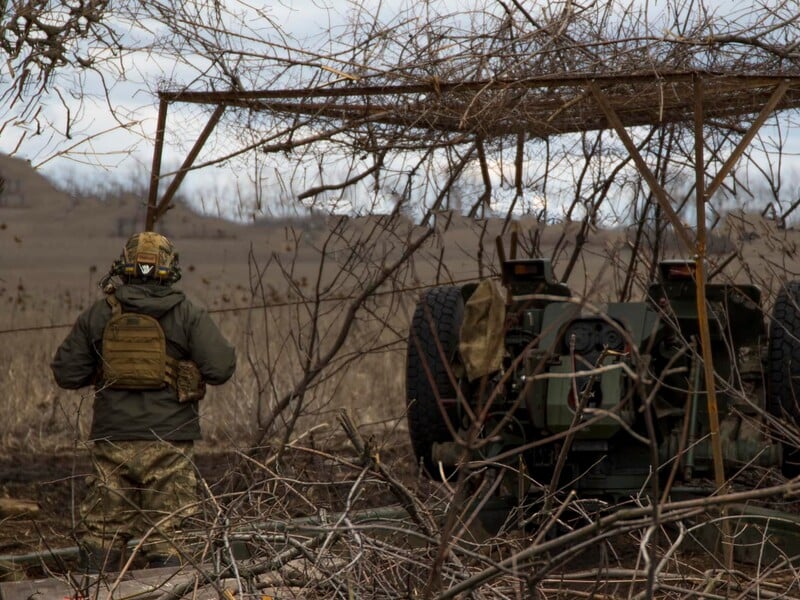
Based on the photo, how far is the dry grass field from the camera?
3816mm

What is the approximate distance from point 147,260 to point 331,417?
5.51 m

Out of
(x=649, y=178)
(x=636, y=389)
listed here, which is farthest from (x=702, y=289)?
(x=636, y=389)

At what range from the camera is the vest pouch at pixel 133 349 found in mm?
6699

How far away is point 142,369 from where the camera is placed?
6707 millimetres

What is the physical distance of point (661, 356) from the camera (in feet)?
23.0

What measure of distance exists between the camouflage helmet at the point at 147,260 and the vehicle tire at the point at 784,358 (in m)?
3.18

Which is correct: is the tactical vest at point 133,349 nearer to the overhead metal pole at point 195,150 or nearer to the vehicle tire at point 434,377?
the overhead metal pole at point 195,150

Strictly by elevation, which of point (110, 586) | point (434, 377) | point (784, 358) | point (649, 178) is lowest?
point (110, 586)

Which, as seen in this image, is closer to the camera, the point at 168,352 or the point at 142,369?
the point at 142,369

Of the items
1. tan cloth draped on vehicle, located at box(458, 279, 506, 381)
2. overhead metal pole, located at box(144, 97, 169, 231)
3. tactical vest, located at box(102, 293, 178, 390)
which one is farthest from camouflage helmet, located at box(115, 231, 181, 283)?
tan cloth draped on vehicle, located at box(458, 279, 506, 381)

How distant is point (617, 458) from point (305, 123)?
8.07ft

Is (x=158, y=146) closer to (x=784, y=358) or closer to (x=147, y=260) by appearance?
(x=147, y=260)

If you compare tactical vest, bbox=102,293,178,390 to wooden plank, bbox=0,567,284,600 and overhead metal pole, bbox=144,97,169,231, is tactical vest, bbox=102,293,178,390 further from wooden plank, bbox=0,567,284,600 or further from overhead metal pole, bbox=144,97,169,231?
wooden plank, bbox=0,567,284,600

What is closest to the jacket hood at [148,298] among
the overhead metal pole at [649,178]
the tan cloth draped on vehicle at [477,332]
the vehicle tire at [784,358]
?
the tan cloth draped on vehicle at [477,332]
